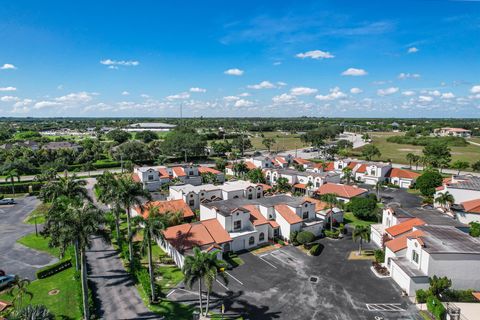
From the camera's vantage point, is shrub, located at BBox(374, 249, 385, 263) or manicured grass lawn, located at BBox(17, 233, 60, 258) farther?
manicured grass lawn, located at BBox(17, 233, 60, 258)

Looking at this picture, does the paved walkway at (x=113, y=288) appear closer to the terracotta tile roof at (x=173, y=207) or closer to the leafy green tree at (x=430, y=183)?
the terracotta tile roof at (x=173, y=207)

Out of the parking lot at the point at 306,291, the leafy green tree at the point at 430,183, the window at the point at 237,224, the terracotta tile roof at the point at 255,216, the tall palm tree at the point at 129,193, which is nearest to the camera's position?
the parking lot at the point at 306,291

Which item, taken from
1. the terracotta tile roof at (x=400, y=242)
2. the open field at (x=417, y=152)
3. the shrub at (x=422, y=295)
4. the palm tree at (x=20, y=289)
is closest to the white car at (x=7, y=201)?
the palm tree at (x=20, y=289)

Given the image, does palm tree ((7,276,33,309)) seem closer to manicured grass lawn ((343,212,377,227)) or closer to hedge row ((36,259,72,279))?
hedge row ((36,259,72,279))

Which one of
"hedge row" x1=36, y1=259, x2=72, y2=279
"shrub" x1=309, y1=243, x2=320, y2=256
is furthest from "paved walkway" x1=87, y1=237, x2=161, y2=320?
"shrub" x1=309, y1=243, x2=320, y2=256

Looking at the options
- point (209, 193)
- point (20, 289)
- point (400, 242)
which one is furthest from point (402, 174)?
point (20, 289)

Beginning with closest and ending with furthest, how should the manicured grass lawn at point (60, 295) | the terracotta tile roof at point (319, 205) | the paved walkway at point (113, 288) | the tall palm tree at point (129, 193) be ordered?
1. the paved walkway at point (113, 288)
2. the manicured grass lawn at point (60, 295)
3. the tall palm tree at point (129, 193)
4. the terracotta tile roof at point (319, 205)
